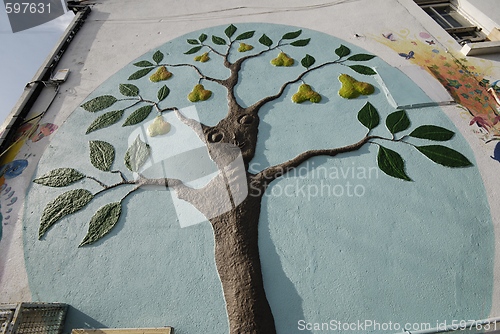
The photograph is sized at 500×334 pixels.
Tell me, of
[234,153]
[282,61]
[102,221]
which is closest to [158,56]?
Answer: [282,61]

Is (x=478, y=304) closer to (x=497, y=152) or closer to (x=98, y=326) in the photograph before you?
(x=497, y=152)

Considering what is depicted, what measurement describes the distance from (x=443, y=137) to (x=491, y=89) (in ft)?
4.51

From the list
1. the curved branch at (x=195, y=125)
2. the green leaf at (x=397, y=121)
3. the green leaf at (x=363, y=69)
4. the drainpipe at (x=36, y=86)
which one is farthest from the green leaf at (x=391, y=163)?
the drainpipe at (x=36, y=86)

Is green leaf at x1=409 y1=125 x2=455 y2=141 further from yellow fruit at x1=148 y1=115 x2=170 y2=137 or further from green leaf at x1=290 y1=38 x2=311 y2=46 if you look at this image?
yellow fruit at x1=148 y1=115 x2=170 y2=137

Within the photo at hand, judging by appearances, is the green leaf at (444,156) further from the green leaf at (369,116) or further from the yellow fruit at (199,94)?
the yellow fruit at (199,94)

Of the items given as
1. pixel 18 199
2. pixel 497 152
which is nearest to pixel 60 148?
pixel 18 199

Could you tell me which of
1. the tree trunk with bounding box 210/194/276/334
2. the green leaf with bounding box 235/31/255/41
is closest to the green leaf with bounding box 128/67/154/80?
the green leaf with bounding box 235/31/255/41

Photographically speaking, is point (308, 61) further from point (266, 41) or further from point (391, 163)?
point (391, 163)

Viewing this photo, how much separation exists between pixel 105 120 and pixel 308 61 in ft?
10.9

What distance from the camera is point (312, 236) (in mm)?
3498

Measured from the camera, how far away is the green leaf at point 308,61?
525 cm

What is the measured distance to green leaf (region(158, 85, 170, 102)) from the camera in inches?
199

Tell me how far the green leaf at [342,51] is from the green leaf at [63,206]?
434 centimetres

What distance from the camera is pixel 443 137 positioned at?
416 centimetres
